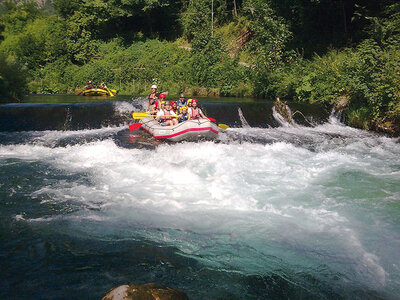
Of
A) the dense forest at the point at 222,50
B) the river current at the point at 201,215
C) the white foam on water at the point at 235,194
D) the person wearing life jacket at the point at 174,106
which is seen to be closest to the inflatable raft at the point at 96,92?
the dense forest at the point at 222,50

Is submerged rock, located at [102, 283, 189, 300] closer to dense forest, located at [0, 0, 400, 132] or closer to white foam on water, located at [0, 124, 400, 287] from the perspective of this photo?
white foam on water, located at [0, 124, 400, 287]

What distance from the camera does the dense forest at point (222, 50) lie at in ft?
39.9

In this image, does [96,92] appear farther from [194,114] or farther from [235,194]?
[235,194]

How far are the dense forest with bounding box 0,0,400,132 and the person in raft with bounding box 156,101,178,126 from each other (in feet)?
19.7

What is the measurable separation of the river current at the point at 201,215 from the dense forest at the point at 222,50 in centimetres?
290

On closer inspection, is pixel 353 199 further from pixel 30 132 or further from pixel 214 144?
pixel 30 132

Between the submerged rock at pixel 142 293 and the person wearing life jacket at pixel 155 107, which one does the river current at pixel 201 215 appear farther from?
the person wearing life jacket at pixel 155 107

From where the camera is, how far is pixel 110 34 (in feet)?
107

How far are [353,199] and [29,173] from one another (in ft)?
19.9

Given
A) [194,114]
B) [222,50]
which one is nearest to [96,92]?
[222,50]

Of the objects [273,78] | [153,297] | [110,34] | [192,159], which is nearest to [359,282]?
[153,297]

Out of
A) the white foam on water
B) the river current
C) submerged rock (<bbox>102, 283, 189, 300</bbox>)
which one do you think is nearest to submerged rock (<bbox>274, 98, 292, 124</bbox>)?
the river current

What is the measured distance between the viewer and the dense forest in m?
12.1

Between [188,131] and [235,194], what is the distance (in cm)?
368
